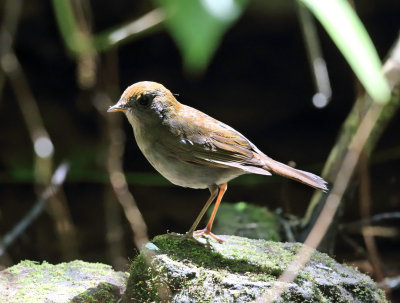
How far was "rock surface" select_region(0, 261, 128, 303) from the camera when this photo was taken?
292 centimetres

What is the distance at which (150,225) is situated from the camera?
5.66m

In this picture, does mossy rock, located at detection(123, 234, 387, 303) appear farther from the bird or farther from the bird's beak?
the bird's beak

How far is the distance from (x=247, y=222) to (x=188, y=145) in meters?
1.79

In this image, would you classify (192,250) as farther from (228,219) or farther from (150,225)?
(150,225)

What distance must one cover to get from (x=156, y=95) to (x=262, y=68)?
2710 millimetres

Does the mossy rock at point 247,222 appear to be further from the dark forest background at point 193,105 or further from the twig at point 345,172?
the dark forest background at point 193,105

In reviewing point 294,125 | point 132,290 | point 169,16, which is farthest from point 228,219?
point 169,16

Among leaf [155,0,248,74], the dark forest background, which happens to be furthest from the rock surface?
leaf [155,0,248,74]

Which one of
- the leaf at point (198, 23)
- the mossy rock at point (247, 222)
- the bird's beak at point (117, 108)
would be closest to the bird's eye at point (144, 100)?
the bird's beak at point (117, 108)

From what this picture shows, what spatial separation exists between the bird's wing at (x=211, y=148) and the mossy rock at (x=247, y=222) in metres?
1.51

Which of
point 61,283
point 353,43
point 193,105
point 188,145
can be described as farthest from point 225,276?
point 193,105

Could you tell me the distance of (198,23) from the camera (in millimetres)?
614

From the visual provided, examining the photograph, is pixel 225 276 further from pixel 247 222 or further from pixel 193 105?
pixel 193 105

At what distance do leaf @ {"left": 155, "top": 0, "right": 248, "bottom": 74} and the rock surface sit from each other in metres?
2.53
